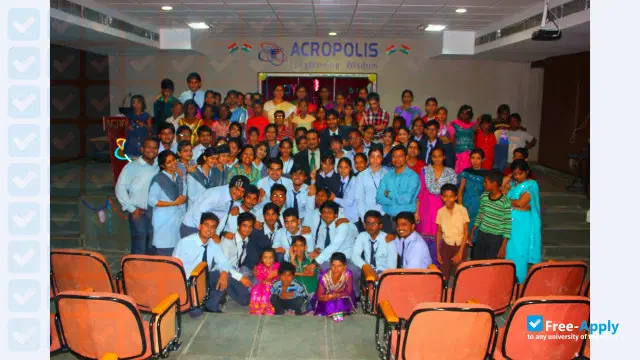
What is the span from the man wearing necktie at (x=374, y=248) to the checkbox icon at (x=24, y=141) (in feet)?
10.5

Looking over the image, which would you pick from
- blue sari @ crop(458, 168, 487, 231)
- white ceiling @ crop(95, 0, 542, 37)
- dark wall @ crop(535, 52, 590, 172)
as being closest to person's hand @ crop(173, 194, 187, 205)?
blue sari @ crop(458, 168, 487, 231)

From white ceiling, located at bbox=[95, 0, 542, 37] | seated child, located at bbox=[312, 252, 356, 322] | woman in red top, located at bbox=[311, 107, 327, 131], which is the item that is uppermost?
white ceiling, located at bbox=[95, 0, 542, 37]

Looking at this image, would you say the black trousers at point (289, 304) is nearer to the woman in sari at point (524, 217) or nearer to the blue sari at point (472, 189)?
the woman in sari at point (524, 217)

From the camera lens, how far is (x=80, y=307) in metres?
2.58

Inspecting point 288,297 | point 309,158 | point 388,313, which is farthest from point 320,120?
point 388,313

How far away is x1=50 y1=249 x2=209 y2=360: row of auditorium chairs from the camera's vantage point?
2.56 metres

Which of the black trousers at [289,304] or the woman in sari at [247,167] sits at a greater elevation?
the woman in sari at [247,167]

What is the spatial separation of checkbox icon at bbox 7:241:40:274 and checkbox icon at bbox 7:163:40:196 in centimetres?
16

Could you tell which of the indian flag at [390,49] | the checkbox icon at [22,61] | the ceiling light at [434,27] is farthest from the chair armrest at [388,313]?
the indian flag at [390,49]

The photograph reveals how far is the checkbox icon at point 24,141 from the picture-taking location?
57.1 inches

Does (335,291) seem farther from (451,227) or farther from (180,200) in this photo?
(180,200)

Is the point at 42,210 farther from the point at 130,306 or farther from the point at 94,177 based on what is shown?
the point at 94,177

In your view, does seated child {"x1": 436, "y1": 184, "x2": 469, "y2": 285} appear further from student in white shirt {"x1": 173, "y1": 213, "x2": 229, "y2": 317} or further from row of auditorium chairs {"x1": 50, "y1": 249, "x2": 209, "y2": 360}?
row of auditorium chairs {"x1": 50, "y1": 249, "x2": 209, "y2": 360}

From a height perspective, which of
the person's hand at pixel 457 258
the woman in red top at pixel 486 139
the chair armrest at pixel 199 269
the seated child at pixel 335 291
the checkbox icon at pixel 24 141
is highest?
the woman in red top at pixel 486 139
